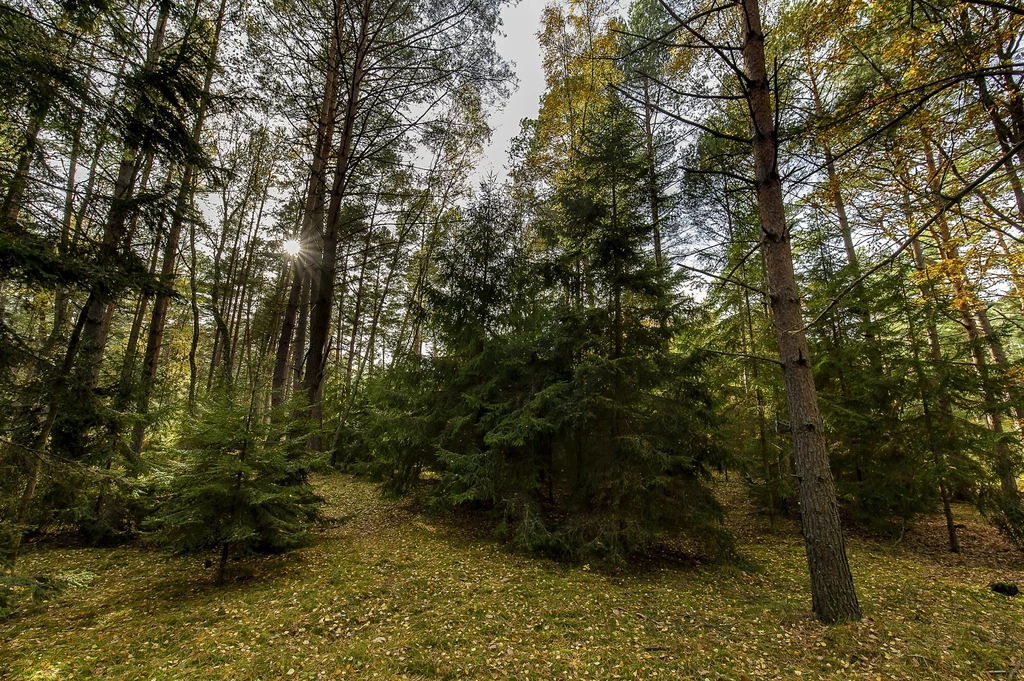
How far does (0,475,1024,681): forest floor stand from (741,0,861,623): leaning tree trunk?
0.40 m

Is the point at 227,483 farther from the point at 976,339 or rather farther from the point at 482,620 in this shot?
the point at 976,339

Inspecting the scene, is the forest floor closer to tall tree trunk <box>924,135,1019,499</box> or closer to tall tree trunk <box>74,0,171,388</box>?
tall tree trunk <box>924,135,1019,499</box>

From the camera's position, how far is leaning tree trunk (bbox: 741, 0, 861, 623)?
172 inches

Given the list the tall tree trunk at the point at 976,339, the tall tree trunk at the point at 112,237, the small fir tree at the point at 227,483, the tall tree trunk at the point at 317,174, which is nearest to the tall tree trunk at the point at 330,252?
the tall tree trunk at the point at 317,174

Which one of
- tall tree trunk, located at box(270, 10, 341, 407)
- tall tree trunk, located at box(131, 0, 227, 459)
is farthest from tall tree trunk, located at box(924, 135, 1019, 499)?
tall tree trunk, located at box(131, 0, 227, 459)

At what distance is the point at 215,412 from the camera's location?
5.09 meters

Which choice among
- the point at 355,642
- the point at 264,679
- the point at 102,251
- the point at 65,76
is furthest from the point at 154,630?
the point at 65,76

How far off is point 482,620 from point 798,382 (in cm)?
443

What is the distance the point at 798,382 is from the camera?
184 inches

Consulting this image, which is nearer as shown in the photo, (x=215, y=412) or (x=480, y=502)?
(x=215, y=412)

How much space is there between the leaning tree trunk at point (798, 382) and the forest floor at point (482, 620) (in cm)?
40

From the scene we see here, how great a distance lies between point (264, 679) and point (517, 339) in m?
5.55

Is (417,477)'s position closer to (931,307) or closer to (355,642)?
(355,642)

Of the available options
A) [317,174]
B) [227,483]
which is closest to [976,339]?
[227,483]
